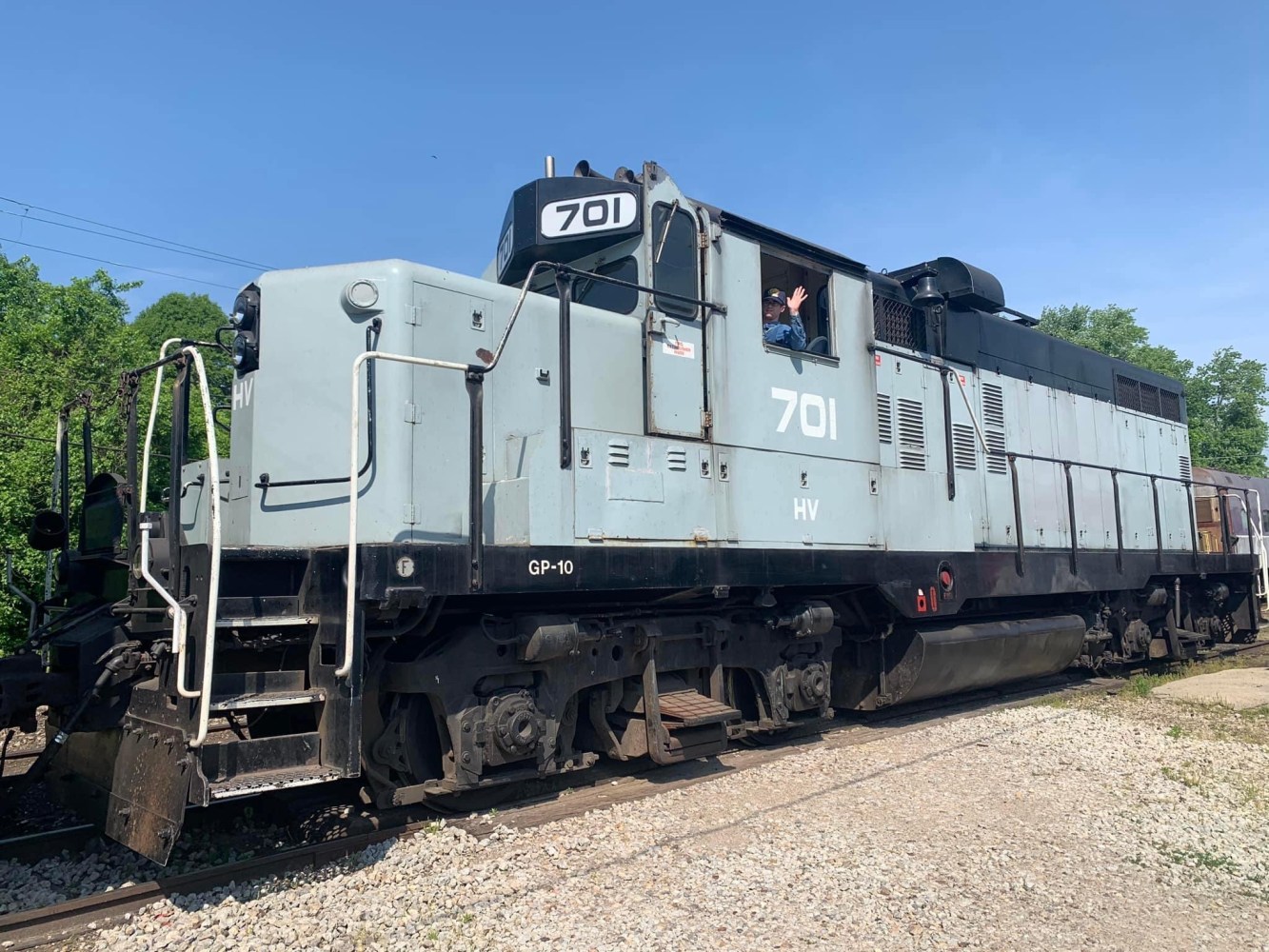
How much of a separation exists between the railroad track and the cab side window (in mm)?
3007

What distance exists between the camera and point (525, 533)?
4.78 meters

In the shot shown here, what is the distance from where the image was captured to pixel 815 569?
6.08m

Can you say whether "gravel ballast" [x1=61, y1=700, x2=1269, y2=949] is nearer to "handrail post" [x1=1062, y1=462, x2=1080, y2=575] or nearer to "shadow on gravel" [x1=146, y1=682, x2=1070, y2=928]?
"shadow on gravel" [x1=146, y1=682, x2=1070, y2=928]

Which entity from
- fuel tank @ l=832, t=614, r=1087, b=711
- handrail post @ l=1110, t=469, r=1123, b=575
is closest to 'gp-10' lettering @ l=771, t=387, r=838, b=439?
fuel tank @ l=832, t=614, r=1087, b=711

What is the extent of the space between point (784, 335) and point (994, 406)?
337 centimetres

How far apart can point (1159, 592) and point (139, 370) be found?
10426 mm

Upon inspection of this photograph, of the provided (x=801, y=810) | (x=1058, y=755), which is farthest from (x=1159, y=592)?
(x=801, y=810)

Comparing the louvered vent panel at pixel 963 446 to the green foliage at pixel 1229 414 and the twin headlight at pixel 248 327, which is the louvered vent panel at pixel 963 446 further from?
the green foliage at pixel 1229 414

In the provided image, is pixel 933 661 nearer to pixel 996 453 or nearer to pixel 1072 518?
pixel 996 453

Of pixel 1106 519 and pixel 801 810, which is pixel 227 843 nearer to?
pixel 801 810

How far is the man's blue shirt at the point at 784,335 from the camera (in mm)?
6250

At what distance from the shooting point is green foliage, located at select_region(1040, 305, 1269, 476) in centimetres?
3822

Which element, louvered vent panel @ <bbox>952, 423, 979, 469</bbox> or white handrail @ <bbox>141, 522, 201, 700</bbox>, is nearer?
white handrail @ <bbox>141, 522, 201, 700</bbox>

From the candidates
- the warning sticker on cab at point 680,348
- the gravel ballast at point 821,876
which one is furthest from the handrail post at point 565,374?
the gravel ballast at point 821,876
